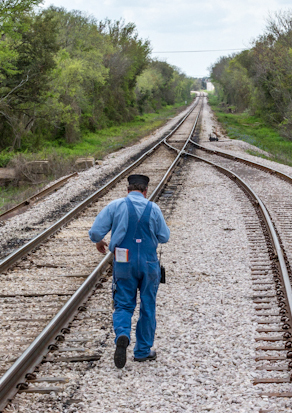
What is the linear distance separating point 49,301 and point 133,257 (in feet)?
7.61

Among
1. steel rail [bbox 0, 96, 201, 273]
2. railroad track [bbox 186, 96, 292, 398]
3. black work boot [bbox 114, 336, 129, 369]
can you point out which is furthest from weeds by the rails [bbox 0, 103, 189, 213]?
black work boot [bbox 114, 336, 129, 369]

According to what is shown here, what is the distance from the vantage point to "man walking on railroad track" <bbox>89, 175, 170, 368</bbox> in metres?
4.66

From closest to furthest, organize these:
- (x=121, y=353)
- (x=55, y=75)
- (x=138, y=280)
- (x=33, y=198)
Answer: (x=121, y=353) → (x=138, y=280) → (x=33, y=198) → (x=55, y=75)

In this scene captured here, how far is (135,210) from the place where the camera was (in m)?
4.68

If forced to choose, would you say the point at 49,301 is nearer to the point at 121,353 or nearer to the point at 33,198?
the point at 121,353

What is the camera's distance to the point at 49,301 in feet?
21.3

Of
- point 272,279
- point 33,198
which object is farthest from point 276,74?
point 272,279

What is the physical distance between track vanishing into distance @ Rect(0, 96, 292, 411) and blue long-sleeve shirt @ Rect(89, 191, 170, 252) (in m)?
1.28

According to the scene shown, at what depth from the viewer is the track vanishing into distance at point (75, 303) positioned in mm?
4582

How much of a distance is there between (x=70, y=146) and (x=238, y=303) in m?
28.4

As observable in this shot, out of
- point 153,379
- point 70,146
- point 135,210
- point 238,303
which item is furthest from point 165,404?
point 70,146

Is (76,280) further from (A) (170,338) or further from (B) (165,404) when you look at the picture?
(B) (165,404)

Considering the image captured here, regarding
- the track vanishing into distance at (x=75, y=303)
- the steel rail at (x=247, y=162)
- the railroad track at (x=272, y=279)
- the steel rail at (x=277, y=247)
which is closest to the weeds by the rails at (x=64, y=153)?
the steel rail at (x=247, y=162)

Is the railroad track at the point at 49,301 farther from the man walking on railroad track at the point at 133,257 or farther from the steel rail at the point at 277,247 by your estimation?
the steel rail at the point at 277,247
